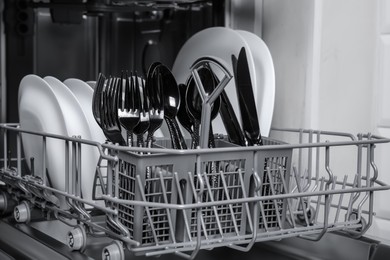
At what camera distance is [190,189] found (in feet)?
2.09

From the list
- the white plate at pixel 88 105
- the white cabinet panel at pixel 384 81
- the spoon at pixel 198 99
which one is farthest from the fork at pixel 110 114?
the white cabinet panel at pixel 384 81

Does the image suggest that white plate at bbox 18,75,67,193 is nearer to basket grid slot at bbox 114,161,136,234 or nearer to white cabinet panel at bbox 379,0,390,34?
basket grid slot at bbox 114,161,136,234

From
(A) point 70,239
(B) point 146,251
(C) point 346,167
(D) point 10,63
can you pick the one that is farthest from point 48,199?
(C) point 346,167

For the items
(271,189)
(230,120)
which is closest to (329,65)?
(230,120)

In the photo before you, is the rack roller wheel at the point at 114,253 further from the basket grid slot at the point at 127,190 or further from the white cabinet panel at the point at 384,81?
the white cabinet panel at the point at 384,81

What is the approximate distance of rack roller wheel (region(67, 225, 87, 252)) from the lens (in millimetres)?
729

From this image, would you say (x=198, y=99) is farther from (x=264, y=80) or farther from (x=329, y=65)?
(x=329, y=65)

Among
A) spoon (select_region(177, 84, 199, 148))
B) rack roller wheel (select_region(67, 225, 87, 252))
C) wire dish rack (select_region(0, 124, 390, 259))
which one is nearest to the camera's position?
wire dish rack (select_region(0, 124, 390, 259))

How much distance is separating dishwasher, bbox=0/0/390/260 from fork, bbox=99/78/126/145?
0.03 m

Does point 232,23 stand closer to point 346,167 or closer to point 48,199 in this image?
point 346,167

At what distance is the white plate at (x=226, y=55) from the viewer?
3.21ft

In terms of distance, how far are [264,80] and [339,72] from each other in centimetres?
16

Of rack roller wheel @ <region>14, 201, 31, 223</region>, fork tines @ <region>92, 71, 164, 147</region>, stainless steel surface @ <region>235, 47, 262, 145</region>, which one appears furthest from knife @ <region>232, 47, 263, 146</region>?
rack roller wheel @ <region>14, 201, 31, 223</region>

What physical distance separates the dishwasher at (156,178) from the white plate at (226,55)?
3cm
